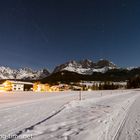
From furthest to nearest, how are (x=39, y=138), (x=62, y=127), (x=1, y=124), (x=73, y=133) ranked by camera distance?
1. (x=1, y=124)
2. (x=62, y=127)
3. (x=73, y=133)
4. (x=39, y=138)

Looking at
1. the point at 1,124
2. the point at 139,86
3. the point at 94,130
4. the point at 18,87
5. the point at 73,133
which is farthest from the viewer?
the point at 139,86

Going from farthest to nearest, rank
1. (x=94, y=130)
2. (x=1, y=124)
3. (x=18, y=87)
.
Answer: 1. (x=18, y=87)
2. (x=1, y=124)
3. (x=94, y=130)

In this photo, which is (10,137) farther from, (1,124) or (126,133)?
(126,133)

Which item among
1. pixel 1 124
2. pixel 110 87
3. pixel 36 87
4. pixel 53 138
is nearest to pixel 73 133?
pixel 53 138

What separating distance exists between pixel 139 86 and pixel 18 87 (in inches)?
3892

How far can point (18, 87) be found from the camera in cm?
12800

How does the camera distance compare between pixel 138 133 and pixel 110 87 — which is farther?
pixel 110 87

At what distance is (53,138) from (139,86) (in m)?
179

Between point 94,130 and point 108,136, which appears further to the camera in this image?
point 94,130

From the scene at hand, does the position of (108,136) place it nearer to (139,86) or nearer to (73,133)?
(73,133)

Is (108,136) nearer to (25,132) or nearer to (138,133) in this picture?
(138,133)

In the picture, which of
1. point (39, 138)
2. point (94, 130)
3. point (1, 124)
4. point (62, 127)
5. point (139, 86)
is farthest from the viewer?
point (139, 86)

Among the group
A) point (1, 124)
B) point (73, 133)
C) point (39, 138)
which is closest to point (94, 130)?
point (73, 133)

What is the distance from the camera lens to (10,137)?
788cm
